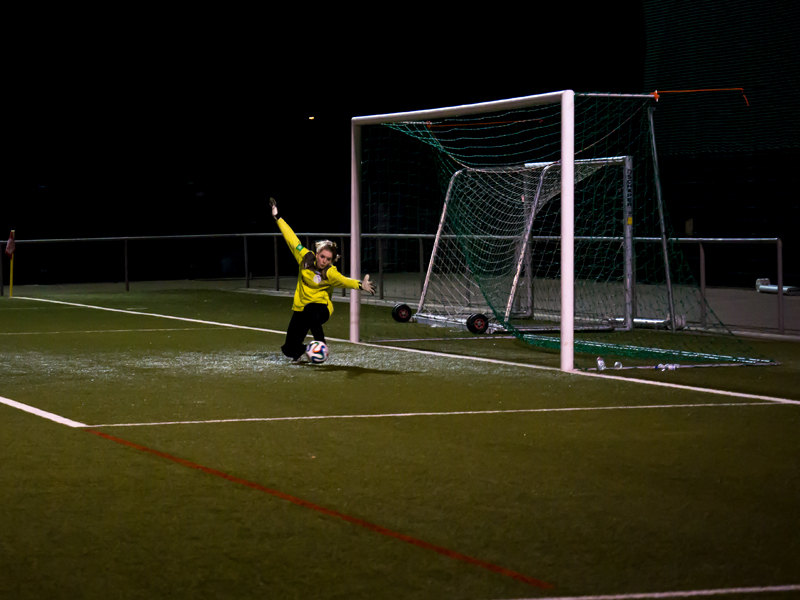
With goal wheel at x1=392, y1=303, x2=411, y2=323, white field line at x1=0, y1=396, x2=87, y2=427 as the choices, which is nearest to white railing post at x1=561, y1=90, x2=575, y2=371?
white field line at x1=0, y1=396, x2=87, y2=427

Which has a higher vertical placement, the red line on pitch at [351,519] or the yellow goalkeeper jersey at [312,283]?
the yellow goalkeeper jersey at [312,283]

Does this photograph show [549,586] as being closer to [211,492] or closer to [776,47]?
[211,492]

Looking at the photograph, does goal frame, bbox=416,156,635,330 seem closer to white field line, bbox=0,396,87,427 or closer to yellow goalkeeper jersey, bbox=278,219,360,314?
yellow goalkeeper jersey, bbox=278,219,360,314

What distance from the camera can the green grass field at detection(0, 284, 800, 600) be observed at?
441 centimetres

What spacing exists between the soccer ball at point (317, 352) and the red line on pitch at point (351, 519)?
3565mm

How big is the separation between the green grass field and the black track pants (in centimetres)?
27

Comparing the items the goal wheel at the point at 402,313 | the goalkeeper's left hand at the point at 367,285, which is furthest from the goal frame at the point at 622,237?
the goalkeeper's left hand at the point at 367,285

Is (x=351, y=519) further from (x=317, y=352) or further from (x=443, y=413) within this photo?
(x=317, y=352)

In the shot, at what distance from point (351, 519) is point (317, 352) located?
541 cm

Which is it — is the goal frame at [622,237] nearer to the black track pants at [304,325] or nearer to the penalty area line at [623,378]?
the penalty area line at [623,378]

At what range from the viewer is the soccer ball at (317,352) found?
34.6 feet

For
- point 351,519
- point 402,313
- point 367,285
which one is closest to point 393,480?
point 351,519

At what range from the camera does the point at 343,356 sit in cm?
1139

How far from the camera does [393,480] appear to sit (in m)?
5.98
